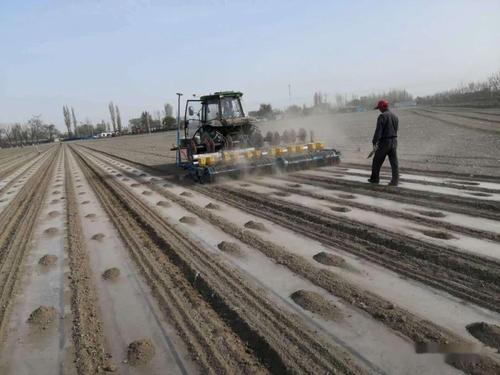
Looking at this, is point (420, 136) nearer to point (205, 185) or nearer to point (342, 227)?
point (205, 185)

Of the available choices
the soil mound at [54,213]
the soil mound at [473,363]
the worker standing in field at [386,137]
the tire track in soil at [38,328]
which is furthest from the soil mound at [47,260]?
the worker standing in field at [386,137]

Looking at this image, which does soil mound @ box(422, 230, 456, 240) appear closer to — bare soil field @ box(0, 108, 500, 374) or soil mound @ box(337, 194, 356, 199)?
bare soil field @ box(0, 108, 500, 374)

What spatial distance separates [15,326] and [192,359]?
1903 millimetres

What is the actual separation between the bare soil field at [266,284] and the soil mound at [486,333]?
0.05ft

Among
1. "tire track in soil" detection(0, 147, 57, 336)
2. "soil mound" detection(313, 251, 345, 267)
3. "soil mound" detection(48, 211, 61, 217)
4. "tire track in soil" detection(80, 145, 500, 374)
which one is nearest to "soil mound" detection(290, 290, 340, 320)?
"tire track in soil" detection(80, 145, 500, 374)

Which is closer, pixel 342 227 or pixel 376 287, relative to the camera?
pixel 376 287

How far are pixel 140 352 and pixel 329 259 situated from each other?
2.34 metres

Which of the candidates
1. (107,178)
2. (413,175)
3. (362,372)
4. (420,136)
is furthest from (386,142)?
(420,136)

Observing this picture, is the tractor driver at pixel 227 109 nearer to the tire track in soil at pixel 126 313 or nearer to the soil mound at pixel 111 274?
the tire track in soil at pixel 126 313

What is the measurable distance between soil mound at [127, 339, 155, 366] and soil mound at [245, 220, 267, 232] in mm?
3030

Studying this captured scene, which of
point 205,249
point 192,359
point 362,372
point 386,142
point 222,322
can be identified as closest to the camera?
point 362,372

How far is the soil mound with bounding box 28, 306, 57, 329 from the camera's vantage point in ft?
12.5

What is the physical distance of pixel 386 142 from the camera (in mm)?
8211

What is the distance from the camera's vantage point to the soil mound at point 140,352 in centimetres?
311
